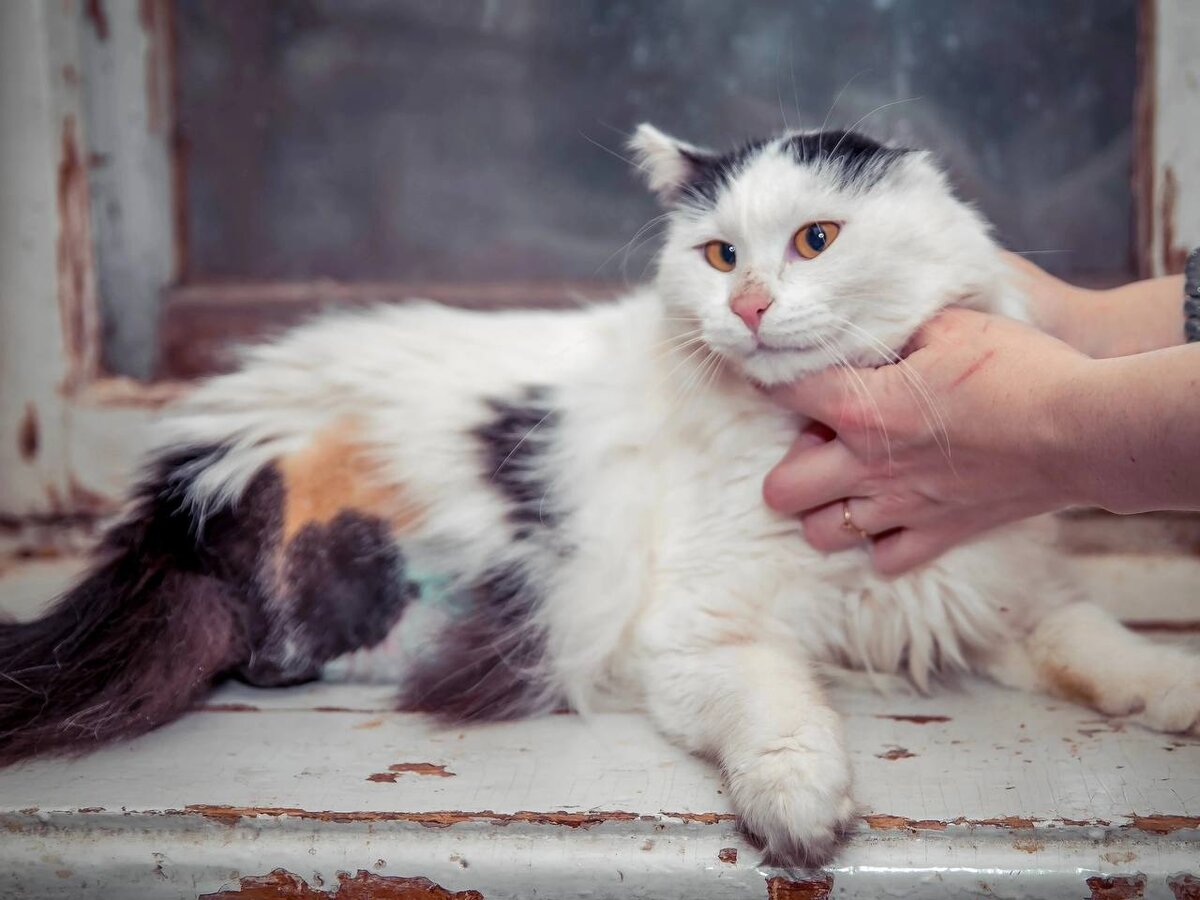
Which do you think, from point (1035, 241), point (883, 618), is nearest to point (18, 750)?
point (883, 618)

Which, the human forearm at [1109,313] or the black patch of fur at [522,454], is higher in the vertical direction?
the human forearm at [1109,313]

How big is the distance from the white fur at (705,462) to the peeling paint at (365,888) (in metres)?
0.31

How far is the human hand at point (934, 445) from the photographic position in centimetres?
103

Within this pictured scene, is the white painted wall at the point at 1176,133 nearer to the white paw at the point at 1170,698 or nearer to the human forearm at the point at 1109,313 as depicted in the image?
the human forearm at the point at 1109,313

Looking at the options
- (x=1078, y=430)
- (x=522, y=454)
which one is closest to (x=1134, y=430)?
(x=1078, y=430)

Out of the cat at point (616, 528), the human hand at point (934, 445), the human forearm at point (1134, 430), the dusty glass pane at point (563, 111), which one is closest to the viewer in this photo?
the human forearm at point (1134, 430)

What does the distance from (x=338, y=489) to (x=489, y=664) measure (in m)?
0.33

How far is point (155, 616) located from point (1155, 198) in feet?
5.86

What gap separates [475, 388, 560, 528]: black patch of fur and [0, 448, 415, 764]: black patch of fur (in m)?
0.19

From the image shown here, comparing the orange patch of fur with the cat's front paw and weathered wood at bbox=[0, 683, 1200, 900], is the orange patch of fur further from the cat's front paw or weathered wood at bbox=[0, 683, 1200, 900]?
the cat's front paw

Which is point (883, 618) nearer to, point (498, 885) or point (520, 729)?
point (520, 729)

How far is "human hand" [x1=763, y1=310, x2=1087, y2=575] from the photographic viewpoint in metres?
1.03

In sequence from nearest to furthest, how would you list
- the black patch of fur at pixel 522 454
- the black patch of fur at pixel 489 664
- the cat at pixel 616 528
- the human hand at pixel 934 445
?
the human hand at pixel 934 445 → the cat at pixel 616 528 → the black patch of fur at pixel 489 664 → the black patch of fur at pixel 522 454

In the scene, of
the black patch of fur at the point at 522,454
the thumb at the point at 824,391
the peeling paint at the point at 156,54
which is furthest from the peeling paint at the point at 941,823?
the peeling paint at the point at 156,54
